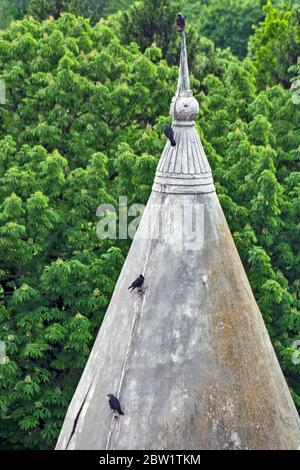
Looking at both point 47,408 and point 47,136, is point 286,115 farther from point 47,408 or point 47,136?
point 47,408

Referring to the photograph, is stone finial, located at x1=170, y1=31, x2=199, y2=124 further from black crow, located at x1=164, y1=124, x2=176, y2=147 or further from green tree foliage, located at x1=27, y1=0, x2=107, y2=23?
green tree foliage, located at x1=27, y1=0, x2=107, y2=23

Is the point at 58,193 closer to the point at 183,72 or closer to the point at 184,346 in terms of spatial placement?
the point at 183,72

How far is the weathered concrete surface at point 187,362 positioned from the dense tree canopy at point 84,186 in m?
5.77

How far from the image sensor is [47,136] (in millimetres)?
22391

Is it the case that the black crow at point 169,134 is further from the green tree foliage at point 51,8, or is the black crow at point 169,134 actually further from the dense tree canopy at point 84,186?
the green tree foliage at point 51,8

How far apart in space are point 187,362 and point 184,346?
0.74ft

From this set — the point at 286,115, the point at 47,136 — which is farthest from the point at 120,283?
the point at 286,115

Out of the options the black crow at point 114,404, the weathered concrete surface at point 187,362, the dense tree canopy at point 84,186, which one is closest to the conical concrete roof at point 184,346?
the weathered concrete surface at point 187,362

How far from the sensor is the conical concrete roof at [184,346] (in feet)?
41.7

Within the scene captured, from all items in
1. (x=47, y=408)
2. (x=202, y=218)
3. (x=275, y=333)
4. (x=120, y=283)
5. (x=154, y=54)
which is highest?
(x=154, y=54)

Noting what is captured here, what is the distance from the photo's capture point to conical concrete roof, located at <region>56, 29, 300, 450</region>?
41.7 feet

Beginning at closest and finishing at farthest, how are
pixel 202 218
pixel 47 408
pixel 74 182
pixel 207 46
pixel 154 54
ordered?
pixel 202 218 → pixel 47 408 → pixel 74 182 → pixel 154 54 → pixel 207 46

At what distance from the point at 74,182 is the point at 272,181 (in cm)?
456

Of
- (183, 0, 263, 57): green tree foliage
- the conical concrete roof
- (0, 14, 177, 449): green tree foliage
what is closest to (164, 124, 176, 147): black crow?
the conical concrete roof
